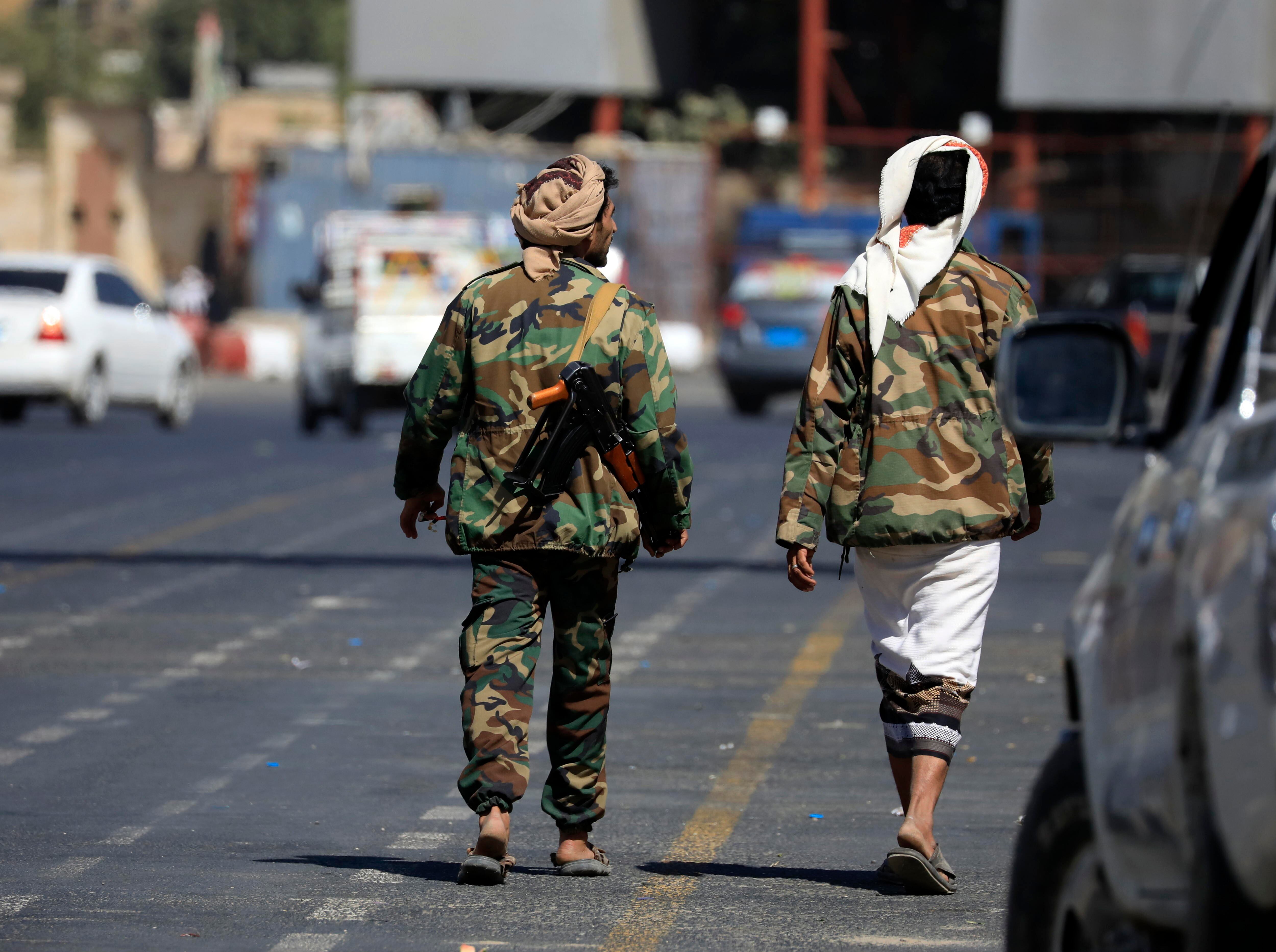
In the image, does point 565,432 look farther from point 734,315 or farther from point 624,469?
point 734,315

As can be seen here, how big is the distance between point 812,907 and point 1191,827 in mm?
2603

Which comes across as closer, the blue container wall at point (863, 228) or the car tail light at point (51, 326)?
the car tail light at point (51, 326)

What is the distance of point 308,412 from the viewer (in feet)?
79.9

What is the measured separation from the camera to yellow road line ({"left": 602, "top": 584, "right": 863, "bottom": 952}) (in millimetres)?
5234

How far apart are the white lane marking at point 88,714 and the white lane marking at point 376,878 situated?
2440 millimetres

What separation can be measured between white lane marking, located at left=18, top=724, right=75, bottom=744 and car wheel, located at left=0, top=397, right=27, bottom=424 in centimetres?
1830

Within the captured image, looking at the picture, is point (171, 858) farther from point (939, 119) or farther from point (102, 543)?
point (939, 119)

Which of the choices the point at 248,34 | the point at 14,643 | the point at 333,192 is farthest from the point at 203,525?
the point at 248,34

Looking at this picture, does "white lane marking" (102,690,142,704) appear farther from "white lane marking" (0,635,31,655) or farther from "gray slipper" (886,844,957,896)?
"gray slipper" (886,844,957,896)

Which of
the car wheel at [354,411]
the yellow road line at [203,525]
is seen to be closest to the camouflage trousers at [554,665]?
the yellow road line at [203,525]

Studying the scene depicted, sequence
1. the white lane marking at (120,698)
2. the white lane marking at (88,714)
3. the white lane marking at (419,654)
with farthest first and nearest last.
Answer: the white lane marking at (419,654), the white lane marking at (120,698), the white lane marking at (88,714)

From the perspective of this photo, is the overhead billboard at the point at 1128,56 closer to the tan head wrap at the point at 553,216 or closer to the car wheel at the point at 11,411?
the car wheel at the point at 11,411

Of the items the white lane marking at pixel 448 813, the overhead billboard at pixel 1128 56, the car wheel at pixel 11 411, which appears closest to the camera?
the white lane marking at pixel 448 813

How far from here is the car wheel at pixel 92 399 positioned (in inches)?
971
